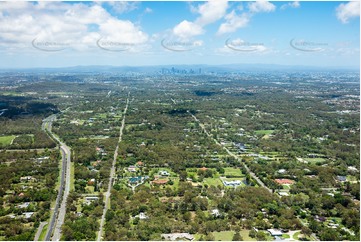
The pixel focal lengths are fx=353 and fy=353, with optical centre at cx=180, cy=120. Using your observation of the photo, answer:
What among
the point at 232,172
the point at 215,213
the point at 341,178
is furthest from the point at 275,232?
the point at 341,178

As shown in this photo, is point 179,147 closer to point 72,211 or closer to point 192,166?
point 192,166

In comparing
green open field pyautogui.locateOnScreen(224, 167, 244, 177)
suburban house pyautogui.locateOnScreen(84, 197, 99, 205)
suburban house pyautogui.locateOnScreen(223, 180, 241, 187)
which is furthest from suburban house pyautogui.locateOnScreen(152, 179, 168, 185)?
green open field pyautogui.locateOnScreen(224, 167, 244, 177)

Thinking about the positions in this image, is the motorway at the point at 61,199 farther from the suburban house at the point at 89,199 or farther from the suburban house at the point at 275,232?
the suburban house at the point at 275,232

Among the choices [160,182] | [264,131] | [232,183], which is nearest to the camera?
[232,183]

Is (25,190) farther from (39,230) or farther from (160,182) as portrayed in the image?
(160,182)

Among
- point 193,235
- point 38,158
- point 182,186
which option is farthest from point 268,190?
point 38,158

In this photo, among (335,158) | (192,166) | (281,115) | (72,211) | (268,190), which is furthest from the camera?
(281,115)

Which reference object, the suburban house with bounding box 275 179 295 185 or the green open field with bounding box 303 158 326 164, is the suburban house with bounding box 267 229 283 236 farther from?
the green open field with bounding box 303 158 326 164

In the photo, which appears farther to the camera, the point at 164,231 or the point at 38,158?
the point at 38,158

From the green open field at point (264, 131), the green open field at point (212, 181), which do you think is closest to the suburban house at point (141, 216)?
the green open field at point (212, 181)
